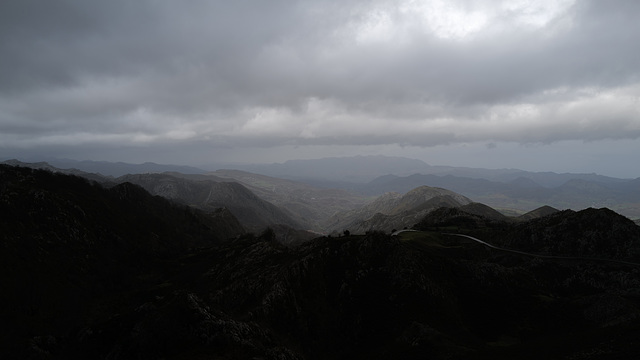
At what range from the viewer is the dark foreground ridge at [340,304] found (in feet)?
214

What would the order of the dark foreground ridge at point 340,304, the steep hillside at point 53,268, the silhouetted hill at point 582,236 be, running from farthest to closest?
the silhouetted hill at point 582,236, the steep hillside at point 53,268, the dark foreground ridge at point 340,304

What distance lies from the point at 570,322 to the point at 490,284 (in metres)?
22.2

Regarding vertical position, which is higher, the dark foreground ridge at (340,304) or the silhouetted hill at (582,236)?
the silhouetted hill at (582,236)

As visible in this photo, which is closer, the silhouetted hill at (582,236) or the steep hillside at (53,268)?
the steep hillside at (53,268)

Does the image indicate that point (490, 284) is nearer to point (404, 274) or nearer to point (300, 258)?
point (404, 274)

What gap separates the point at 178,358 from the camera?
184ft

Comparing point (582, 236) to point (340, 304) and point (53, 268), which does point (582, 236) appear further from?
point (53, 268)

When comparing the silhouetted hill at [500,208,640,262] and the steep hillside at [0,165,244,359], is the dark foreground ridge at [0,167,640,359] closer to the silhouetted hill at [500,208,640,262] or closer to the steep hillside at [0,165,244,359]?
the steep hillside at [0,165,244,359]

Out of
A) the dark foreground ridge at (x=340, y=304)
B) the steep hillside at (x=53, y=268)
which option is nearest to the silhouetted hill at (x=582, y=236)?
the dark foreground ridge at (x=340, y=304)

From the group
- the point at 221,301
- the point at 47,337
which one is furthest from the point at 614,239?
the point at 47,337

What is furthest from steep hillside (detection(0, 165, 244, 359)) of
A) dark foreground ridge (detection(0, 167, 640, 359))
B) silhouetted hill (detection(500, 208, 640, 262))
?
silhouetted hill (detection(500, 208, 640, 262))

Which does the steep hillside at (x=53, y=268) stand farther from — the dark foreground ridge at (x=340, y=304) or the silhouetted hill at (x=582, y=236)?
the silhouetted hill at (x=582, y=236)

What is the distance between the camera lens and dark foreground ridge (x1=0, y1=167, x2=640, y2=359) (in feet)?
214

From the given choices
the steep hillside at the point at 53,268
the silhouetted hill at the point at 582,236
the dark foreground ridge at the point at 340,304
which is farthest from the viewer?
the silhouetted hill at the point at 582,236
